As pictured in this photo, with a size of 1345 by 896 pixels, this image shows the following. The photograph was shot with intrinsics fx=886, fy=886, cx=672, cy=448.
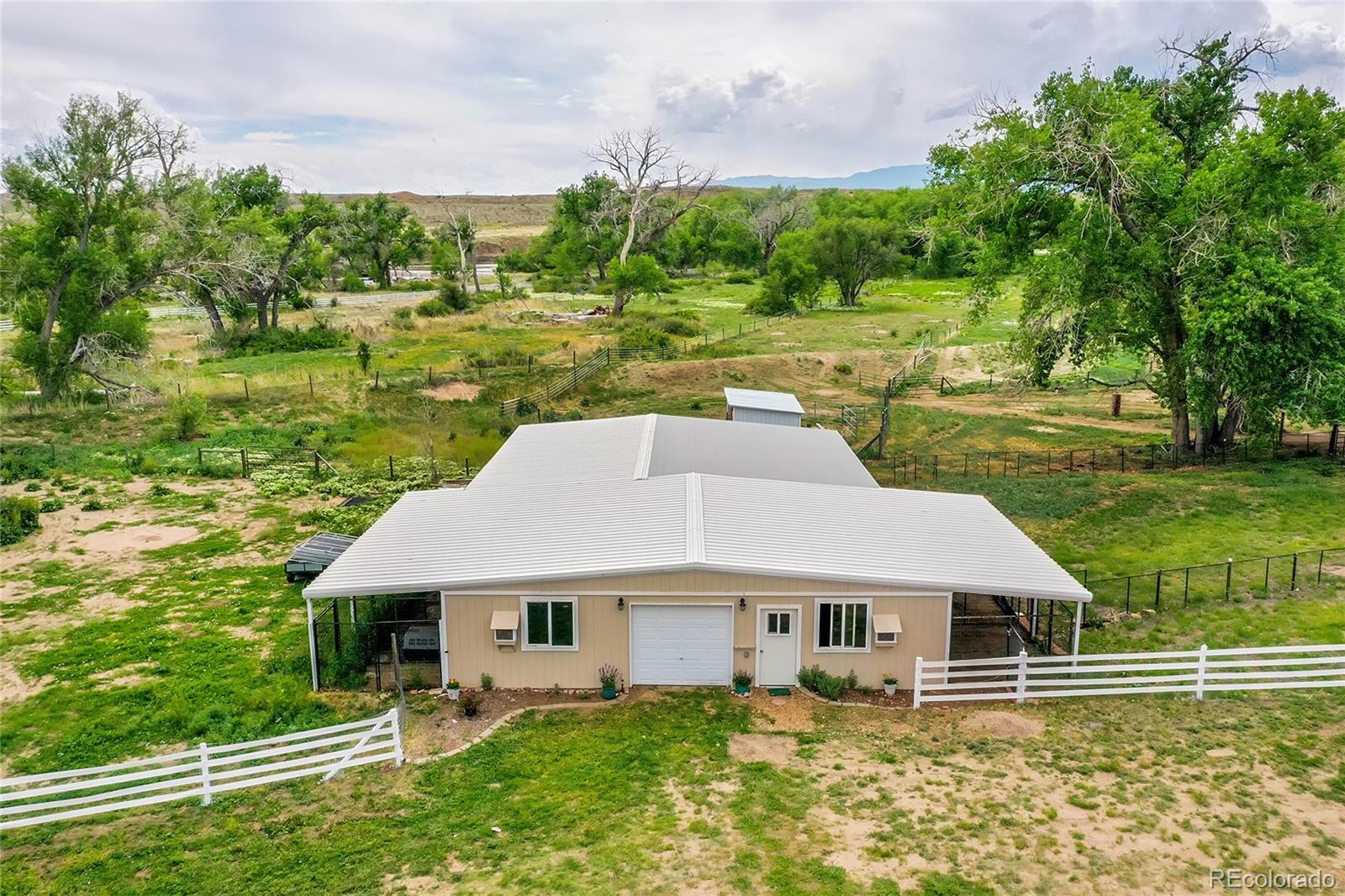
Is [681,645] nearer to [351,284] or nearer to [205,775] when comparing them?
[205,775]

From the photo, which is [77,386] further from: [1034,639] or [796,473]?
[1034,639]

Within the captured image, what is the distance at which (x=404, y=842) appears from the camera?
10.1 metres

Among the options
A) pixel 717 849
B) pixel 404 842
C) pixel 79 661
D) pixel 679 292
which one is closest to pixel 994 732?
pixel 717 849

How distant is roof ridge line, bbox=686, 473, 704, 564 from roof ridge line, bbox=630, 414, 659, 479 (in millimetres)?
1153

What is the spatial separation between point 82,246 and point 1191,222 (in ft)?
126

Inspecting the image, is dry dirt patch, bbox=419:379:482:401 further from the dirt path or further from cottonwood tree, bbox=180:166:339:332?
the dirt path

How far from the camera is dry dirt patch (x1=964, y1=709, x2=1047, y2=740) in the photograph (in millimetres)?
12781

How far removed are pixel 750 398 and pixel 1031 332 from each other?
Answer: 9883mm

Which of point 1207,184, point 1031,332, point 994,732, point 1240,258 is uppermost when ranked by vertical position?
point 1207,184

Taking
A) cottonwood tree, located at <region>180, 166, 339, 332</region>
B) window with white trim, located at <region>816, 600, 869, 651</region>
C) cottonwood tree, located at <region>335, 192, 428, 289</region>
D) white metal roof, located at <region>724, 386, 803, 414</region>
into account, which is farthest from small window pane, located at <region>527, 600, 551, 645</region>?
cottonwood tree, located at <region>335, 192, 428, 289</region>

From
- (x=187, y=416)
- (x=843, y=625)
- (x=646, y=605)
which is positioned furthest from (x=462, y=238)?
(x=843, y=625)

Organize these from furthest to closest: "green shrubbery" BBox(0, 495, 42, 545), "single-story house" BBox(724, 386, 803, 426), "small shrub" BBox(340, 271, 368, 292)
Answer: "small shrub" BBox(340, 271, 368, 292)
"single-story house" BBox(724, 386, 803, 426)
"green shrubbery" BBox(0, 495, 42, 545)

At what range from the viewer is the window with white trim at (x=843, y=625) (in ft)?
46.8

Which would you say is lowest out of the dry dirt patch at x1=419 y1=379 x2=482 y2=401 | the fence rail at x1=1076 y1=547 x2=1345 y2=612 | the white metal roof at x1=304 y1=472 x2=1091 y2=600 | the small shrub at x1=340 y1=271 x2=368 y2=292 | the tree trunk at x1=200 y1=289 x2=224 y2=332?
the fence rail at x1=1076 y1=547 x2=1345 y2=612
